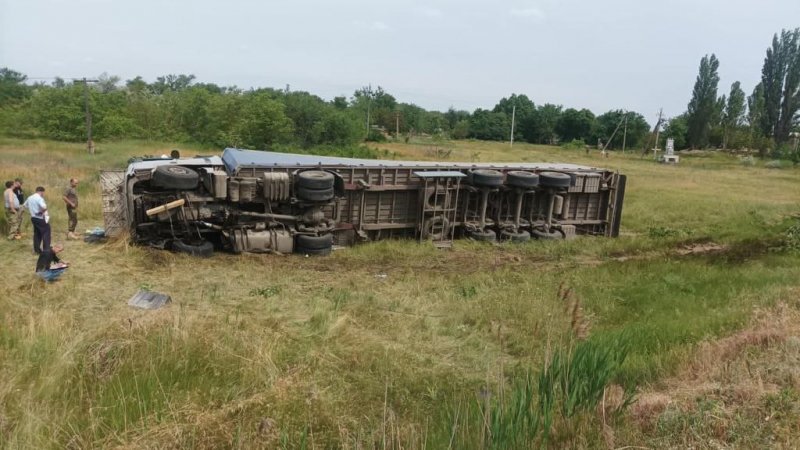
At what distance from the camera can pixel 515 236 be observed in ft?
50.9

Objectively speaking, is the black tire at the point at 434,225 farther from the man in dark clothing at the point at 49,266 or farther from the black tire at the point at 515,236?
the man in dark clothing at the point at 49,266

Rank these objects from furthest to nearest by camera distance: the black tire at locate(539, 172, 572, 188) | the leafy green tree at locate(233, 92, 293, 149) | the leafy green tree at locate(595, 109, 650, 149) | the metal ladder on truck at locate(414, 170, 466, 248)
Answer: the leafy green tree at locate(595, 109, 650, 149), the leafy green tree at locate(233, 92, 293, 149), the black tire at locate(539, 172, 572, 188), the metal ladder on truck at locate(414, 170, 466, 248)

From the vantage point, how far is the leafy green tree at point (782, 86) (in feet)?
189

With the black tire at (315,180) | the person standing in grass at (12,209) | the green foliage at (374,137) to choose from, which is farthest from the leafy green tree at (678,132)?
the person standing in grass at (12,209)

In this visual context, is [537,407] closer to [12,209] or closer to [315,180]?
[315,180]

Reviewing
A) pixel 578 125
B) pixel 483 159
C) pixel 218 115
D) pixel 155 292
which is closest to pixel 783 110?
pixel 578 125

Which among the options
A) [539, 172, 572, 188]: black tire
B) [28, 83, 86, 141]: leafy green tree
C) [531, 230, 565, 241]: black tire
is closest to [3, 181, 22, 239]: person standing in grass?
[531, 230, 565, 241]: black tire

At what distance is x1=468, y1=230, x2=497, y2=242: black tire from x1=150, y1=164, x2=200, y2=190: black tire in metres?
7.25

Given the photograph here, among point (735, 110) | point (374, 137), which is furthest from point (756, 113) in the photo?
point (374, 137)

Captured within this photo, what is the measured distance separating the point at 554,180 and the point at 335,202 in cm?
635

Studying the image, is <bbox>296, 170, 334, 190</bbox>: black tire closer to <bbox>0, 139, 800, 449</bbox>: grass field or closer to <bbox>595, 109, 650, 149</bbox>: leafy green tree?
<bbox>0, 139, 800, 449</bbox>: grass field

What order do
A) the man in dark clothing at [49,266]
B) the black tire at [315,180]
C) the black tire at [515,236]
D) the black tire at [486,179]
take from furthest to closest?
1. the black tire at [515,236]
2. the black tire at [486,179]
3. the black tire at [315,180]
4. the man in dark clothing at [49,266]

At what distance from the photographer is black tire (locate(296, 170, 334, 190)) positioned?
12906 millimetres

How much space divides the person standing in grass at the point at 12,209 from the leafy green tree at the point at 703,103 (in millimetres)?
65494
